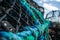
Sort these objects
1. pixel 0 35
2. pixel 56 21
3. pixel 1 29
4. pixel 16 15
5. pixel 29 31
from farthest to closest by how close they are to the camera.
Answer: pixel 56 21, pixel 16 15, pixel 29 31, pixel 1 29, pixel 0 35

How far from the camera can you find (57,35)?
1217cm

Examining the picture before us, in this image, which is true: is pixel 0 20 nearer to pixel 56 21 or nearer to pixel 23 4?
pixel 23 4

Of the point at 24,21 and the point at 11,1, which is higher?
the point at 11,1

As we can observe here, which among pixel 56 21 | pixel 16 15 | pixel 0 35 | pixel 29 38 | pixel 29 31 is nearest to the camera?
pixel 0 35

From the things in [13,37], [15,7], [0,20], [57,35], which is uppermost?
[15,7]

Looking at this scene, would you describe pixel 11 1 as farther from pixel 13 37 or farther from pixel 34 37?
pixel 13 37

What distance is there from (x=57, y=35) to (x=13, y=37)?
9173 millimetres

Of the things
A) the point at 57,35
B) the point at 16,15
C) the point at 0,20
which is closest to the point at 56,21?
the point at 57,35

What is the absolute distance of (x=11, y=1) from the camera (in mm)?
4633

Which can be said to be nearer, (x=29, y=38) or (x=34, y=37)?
(x=29, y=38)

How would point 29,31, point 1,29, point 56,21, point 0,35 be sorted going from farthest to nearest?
point 56,21, point 29,31, point 1,29, point 0,35

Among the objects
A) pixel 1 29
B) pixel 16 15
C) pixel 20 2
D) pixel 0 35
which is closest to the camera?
pixel 0 35

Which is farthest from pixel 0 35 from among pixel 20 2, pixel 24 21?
pixel 20 2

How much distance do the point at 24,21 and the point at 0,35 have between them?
194 centimetres
